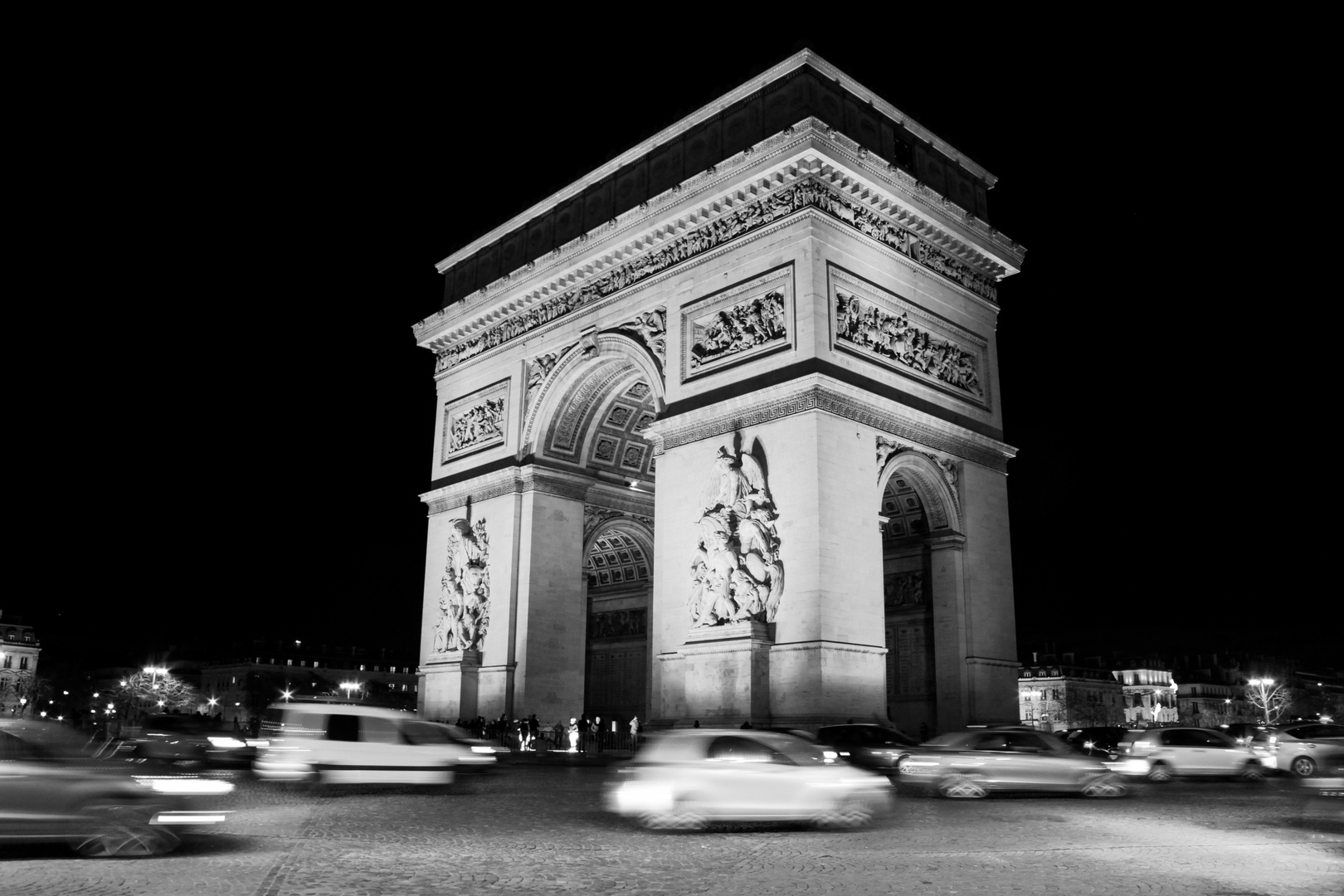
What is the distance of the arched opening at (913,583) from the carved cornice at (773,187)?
610 cm

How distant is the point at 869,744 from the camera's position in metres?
21.2

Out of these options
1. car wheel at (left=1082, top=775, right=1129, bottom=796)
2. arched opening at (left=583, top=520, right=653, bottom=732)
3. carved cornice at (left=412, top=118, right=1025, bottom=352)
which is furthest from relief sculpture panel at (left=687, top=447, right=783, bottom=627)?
arched opening at (left=583, top=520, right=653, bottom=732)

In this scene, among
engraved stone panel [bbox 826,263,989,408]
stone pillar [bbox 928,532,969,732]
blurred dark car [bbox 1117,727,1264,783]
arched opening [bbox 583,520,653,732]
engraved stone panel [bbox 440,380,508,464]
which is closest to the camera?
blurred dark car [bbox 1117,727,1264,783]

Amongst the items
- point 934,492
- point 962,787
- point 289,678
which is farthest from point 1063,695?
point 962,787

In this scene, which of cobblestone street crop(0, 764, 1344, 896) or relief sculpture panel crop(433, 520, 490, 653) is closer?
cobblestone street crop(0, 764, 1344, 896)

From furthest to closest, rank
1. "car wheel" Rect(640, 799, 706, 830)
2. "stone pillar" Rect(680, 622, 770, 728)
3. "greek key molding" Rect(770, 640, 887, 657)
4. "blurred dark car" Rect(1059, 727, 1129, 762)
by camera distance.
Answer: "blurred dark car" Rect(1059, 727, 1129, 762)
"stone pillar" Rect(680, 622, 770, 728)
"greek key molding" Rect(770, 640, 887, 657)
"car wheel" Rect(640, 799, 706, 830)

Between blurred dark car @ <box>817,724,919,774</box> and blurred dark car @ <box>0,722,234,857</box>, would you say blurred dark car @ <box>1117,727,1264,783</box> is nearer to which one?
blurred dark car @ <box>817,724,919,774</box>

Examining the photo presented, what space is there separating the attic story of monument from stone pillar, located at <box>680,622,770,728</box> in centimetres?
6

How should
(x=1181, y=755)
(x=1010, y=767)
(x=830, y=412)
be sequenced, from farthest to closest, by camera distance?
(x=830, y=412) → (x=1181, y=755) → (x=1010, y=767)

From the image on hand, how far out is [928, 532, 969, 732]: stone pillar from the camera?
28.7 metres

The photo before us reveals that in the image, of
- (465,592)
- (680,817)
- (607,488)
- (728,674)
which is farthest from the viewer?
(607,488)

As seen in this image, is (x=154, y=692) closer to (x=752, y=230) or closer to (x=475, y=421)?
(x=475, y=421)

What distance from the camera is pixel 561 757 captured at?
2880cm

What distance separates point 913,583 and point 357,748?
1683 centimetres
